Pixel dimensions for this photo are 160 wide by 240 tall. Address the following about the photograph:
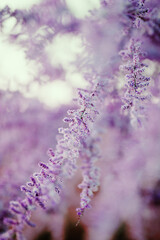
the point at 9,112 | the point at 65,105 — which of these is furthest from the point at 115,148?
the point at 9,112

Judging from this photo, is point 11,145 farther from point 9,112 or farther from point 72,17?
point 72,17

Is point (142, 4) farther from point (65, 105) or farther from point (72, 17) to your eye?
point (65, 105)

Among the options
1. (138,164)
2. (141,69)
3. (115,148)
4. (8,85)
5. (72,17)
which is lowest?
(141,69)

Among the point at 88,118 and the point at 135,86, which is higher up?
the point at 135,86

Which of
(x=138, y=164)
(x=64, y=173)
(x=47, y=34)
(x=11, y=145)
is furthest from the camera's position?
(x=11, y=145)

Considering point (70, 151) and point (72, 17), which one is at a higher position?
point (72, 17)

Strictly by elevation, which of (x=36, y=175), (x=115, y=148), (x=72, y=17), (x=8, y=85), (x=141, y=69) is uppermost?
(x=72, y=17)

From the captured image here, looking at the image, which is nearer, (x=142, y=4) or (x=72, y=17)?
(x=142, y=4)

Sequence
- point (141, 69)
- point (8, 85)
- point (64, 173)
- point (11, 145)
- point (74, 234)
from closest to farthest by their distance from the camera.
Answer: point (141, 69), point (64, 173), point (8, 85), point (11, 145), point (74, 234)

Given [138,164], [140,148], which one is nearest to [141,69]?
[140,148]
